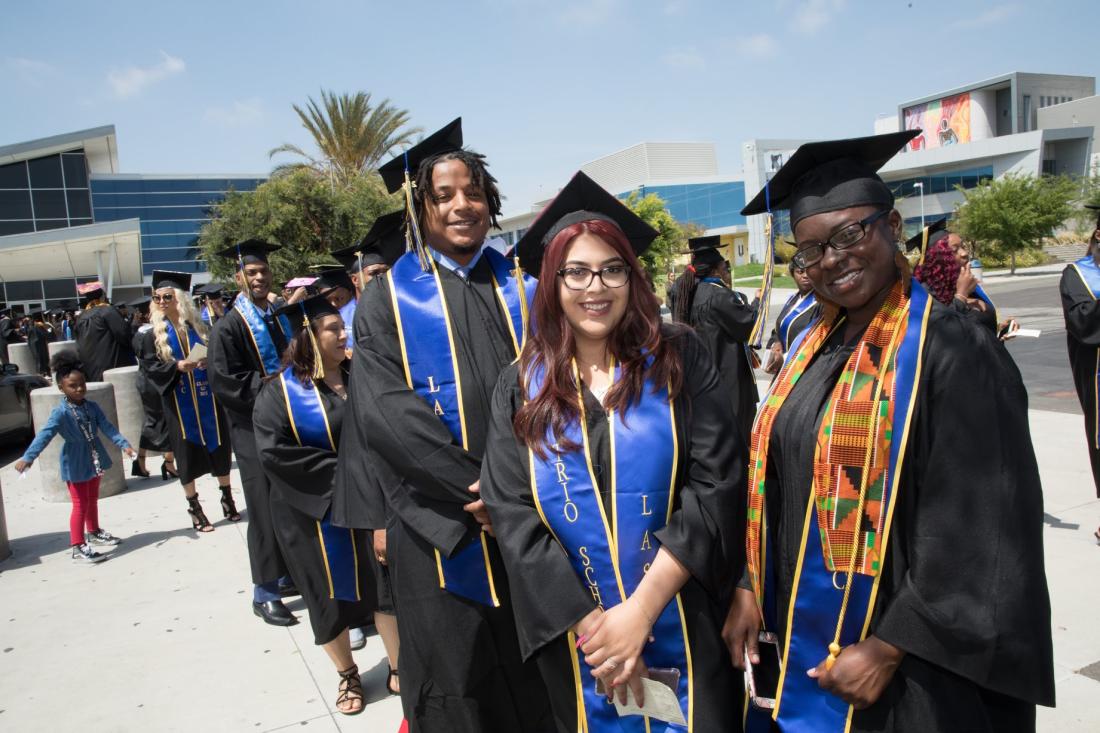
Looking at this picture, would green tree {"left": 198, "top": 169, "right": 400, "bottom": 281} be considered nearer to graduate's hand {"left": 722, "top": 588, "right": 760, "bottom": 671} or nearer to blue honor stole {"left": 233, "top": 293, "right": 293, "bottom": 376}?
blue honor stole {"left": 233, "top": 293, "right": 293, "bottom": 376}

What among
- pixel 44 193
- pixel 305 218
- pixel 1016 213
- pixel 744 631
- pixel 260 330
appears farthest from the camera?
pixel 1016 213

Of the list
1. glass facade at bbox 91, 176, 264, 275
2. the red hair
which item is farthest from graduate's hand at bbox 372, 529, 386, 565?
glass facade at bbox 91, 176, 264, 275

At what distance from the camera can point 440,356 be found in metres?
2.44

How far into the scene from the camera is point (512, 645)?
2.47 m

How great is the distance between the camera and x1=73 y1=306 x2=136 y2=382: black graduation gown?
34.6 ft

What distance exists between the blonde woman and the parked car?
534cm

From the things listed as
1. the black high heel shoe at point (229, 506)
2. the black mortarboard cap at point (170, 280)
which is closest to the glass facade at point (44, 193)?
the black mortarboard cap at point (170, 280)

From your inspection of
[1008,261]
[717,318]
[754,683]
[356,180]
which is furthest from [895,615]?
[1008,261]

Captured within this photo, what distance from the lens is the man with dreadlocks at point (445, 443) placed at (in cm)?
235

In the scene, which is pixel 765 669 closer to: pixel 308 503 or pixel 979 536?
pixel 979 536

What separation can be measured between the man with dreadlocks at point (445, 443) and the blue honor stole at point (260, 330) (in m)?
3.01

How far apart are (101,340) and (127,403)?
4.99 feet

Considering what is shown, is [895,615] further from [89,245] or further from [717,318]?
[89,245]

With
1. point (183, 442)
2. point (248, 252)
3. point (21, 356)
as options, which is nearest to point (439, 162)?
point (248, 252)
